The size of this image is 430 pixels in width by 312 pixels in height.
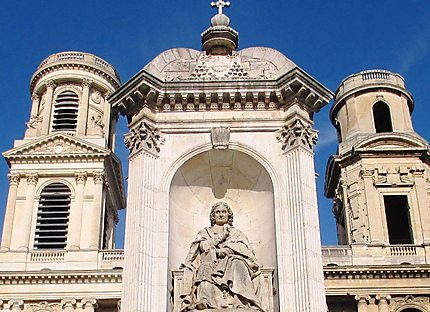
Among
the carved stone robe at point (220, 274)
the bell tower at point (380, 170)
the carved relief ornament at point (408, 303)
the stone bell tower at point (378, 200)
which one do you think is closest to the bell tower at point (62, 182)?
the stone bell tower at point (378, 200)

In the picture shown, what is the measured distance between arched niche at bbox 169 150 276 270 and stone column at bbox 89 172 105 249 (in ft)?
84.2

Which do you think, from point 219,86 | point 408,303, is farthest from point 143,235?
point 408,303

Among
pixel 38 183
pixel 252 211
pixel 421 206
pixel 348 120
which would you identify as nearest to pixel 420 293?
pixel 421 206

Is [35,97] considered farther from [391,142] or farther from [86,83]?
[391,142]

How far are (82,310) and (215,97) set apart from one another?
25.5 m

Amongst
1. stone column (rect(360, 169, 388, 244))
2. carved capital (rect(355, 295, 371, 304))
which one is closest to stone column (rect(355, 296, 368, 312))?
carved capital (rect(355, 295, 371, 304))

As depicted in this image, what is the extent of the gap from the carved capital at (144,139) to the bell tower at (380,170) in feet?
86.2

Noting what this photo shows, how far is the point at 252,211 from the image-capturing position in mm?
17359

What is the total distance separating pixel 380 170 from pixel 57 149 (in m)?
17.2

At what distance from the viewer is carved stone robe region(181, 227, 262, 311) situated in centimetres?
1476

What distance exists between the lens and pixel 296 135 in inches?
656

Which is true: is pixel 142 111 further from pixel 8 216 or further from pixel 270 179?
pixel 8 216

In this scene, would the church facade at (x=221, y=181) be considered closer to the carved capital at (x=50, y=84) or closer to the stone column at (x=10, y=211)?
the stone column at (x=10, y=211)

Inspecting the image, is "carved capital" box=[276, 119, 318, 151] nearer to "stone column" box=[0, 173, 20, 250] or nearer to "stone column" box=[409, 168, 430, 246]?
"stone column" box=[409, 168, 430, 246]
